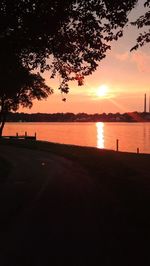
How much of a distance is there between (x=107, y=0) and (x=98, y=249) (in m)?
8.88

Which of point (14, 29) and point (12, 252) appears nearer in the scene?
point (12, 252)

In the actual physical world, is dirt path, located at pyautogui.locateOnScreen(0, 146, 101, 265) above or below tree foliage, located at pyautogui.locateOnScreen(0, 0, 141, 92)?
below

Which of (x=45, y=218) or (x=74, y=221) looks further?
(x=45, y=218)

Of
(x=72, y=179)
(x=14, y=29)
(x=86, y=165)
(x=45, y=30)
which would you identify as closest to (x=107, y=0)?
(x=45, y=30)

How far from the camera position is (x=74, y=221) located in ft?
37.6

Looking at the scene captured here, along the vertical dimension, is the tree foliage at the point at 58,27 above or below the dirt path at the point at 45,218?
above

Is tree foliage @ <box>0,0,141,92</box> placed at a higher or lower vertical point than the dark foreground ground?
higher

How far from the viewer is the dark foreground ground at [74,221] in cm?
838

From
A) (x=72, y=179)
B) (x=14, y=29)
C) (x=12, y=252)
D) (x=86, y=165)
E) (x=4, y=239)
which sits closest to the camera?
(x=12, y=252)

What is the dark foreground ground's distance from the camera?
8.38 metres

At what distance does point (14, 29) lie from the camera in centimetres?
1692

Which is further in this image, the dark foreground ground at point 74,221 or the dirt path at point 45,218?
the dirt path at point 45,218

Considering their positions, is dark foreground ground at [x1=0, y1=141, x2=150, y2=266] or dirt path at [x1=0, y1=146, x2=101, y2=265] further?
dirt path at [x1=0, y1=146, x2=101, y2=265]

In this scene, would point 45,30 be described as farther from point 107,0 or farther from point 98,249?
point 98,249
